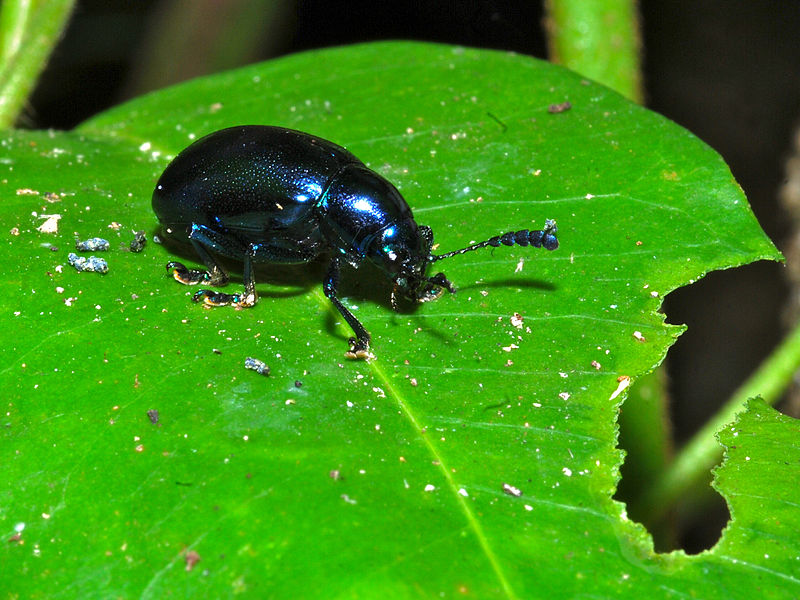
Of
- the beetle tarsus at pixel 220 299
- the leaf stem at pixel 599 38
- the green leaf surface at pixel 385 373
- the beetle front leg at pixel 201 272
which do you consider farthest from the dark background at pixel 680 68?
the beetle tarsus at pixel 220 299

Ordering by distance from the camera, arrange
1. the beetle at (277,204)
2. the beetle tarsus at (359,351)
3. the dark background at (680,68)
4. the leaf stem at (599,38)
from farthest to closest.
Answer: the dark background at (680,68)
the leaf stem at (599,38)
the beetle at (277,204)
the beetle tarsus at (359,351)

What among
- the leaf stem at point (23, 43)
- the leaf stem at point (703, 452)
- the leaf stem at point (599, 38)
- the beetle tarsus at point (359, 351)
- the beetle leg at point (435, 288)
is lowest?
the leaf stem at point (703, 452)

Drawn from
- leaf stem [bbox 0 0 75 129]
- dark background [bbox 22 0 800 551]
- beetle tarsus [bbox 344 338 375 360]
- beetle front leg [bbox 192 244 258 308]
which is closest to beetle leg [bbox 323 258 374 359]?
beetle tarsus [bbox 344 338 375 360]

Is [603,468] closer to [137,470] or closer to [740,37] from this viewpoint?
[137,470]

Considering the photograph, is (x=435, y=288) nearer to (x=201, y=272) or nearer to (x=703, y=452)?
(x=201, y=272)

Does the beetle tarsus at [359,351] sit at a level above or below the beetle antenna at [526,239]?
below

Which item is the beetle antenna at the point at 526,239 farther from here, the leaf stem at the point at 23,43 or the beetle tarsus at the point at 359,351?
the leaf stem at the point at 23,43

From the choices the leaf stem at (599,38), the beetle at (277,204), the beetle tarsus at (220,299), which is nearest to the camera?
the beetle tarsus at (220,299)
